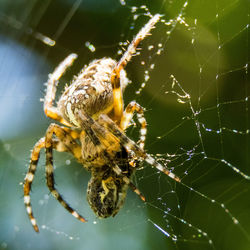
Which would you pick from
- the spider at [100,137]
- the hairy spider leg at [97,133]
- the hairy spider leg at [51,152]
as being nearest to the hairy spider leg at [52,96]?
the spider at [100,137]

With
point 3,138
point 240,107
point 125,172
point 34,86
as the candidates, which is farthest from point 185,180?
point 3,138

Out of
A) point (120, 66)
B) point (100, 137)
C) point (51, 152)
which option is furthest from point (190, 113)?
point (51, 152)

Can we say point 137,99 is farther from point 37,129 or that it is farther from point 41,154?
point 37,129

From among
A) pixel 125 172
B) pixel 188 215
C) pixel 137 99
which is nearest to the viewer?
pixel 125 172

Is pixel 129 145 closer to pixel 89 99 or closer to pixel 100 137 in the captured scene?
pixel 100 137

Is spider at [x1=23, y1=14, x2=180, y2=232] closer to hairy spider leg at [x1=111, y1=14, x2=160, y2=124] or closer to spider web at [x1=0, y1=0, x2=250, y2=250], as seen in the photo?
hairy spider leg at [x1=111, y1=14, x2=160, y2=124]

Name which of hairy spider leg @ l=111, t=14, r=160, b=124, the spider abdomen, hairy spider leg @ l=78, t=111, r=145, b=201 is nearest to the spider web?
hairy spider leg @ l=111, t=14, r=160, b=124

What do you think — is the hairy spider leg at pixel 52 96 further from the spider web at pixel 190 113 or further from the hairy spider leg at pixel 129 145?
the hairy spider leg at pixel 129 145
